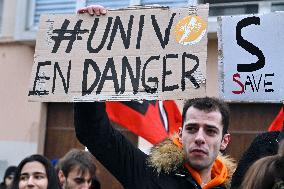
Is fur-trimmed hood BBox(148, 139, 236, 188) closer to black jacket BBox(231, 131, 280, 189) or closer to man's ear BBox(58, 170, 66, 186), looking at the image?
black jacket BBox(231, 131, 280, 189)

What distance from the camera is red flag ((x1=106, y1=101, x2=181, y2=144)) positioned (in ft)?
19.3

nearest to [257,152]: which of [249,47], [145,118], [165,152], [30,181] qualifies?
[165,152]

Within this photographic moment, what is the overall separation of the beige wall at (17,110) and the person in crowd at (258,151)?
235 inches

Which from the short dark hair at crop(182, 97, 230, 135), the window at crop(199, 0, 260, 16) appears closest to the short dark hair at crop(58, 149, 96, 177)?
the short dark hair at crop(182, 97, 230, 135)

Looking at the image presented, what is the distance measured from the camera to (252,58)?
10.5 feet

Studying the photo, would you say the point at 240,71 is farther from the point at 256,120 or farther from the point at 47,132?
the point at 47,132

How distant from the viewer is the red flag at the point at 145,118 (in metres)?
5.89

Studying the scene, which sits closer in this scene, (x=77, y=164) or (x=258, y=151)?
(x=258, y=151)

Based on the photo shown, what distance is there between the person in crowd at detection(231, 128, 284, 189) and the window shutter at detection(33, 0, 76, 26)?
19.7ft

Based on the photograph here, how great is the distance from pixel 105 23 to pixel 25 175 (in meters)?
1.57

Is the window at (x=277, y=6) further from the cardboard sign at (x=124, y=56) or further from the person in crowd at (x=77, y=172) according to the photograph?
the cardboard sign at (x=124, y=56)

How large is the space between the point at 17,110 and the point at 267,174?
702 cm

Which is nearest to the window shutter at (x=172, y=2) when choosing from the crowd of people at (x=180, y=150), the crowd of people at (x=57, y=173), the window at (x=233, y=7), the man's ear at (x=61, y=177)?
the window at (x=233, y=7)

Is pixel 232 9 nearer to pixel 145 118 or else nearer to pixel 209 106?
pixel 145 118
